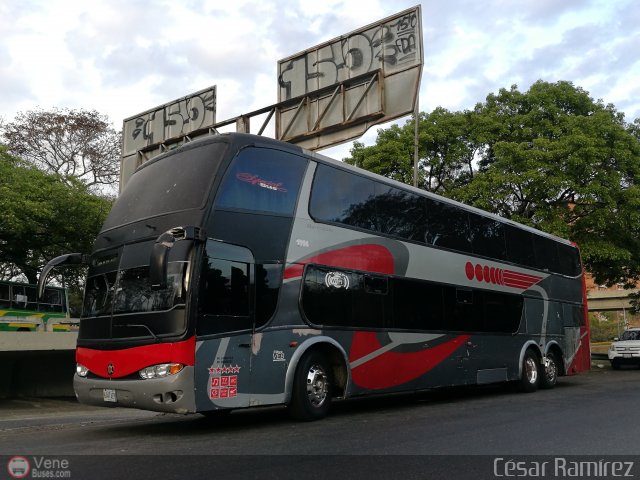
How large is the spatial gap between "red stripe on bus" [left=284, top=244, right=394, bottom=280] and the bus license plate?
2.69m

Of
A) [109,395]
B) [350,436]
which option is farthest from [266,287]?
[109,395]

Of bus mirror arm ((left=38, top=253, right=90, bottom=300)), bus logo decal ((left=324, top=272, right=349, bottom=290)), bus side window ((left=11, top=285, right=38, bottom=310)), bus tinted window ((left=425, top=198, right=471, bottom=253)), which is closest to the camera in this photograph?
bus mirror arm ((left=38, top=253, right=90, bottom=300))

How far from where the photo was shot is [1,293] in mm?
24250

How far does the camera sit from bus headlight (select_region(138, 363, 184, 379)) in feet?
23.8

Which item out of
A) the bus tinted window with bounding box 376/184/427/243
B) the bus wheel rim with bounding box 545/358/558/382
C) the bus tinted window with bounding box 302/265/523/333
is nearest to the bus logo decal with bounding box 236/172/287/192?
the bus tinted window with bounding box 302/265/523/333

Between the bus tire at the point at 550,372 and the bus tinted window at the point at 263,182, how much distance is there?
9094 millimetres

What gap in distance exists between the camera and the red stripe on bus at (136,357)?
7297 mm

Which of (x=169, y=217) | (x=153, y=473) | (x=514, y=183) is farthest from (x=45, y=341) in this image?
(x=514, y=183)

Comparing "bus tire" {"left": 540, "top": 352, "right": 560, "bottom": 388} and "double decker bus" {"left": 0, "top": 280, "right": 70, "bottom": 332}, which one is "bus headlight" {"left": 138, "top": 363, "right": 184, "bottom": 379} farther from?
"double decker bus" {"left": 0, "top": 280, "right": 70, "bottom": 332}

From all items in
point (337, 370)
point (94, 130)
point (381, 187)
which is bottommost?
point (337, 370)

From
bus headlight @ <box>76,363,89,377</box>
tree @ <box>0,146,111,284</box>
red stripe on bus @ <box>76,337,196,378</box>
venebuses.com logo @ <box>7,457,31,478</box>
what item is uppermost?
tree @ <box>0,146,111,284</box>

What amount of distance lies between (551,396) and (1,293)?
68.2ft

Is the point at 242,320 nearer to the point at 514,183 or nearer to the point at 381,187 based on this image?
the point at 381,187

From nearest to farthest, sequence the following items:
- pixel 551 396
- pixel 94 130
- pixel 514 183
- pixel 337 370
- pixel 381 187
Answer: pixel 337 370 < pixel 381 187 < pixel 551 396 < pixel 514 183 < pixel 94 130
